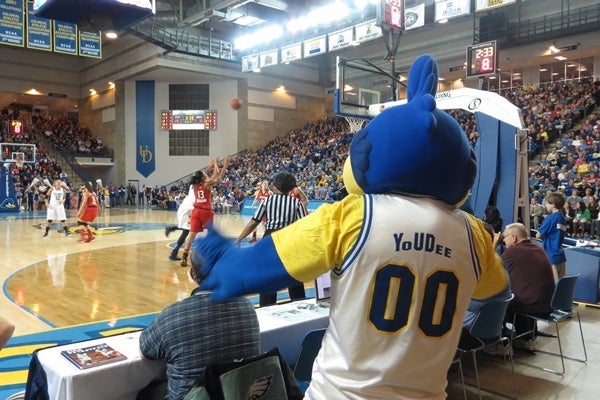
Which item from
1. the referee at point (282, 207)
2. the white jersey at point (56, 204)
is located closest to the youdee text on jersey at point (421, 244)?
the referee at point (282, 207)

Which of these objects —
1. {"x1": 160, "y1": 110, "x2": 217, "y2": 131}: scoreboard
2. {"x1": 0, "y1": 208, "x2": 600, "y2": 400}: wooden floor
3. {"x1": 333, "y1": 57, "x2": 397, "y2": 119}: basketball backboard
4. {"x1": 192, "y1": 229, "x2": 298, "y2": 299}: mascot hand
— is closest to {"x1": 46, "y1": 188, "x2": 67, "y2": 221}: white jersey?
{"x1": 0, "y1": 208, "x2": 600, "y2": 400}: wooden floor

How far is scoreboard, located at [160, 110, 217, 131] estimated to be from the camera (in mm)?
29078

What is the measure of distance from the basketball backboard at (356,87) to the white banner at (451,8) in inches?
219

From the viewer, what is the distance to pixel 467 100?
22.3ft

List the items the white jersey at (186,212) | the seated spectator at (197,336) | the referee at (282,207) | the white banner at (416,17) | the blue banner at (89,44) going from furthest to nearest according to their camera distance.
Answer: the blue banner at (89,44)
the white banner at (416,17)
the white jersey at (186,212)
the referee at (282,207)
the seated spectator at (197,336)

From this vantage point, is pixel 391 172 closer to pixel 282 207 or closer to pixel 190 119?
pixel 282 207

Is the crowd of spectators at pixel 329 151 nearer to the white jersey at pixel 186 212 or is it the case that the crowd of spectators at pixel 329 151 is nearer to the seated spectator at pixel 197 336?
the white jersey at pixel 186 212

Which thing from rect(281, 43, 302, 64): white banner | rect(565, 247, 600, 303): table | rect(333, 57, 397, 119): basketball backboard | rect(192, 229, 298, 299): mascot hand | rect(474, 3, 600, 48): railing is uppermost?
rect(474, 3, 600, 48): railing

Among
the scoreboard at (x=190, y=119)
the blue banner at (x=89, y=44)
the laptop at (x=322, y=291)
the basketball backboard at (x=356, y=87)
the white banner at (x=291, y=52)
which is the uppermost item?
the white banner at (x=291, y=52)

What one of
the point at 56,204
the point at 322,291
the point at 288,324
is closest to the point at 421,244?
the point at 288,324

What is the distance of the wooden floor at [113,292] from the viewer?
4.03 m

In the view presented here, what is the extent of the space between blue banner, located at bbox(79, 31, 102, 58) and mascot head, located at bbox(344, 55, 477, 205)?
1861cm

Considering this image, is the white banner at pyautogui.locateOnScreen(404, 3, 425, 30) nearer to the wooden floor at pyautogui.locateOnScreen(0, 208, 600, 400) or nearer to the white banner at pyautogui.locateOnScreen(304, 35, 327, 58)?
the white banner at pyautogui.locateOnScreen(304, 35, 327, 58)

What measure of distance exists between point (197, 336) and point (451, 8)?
15.6 metres
